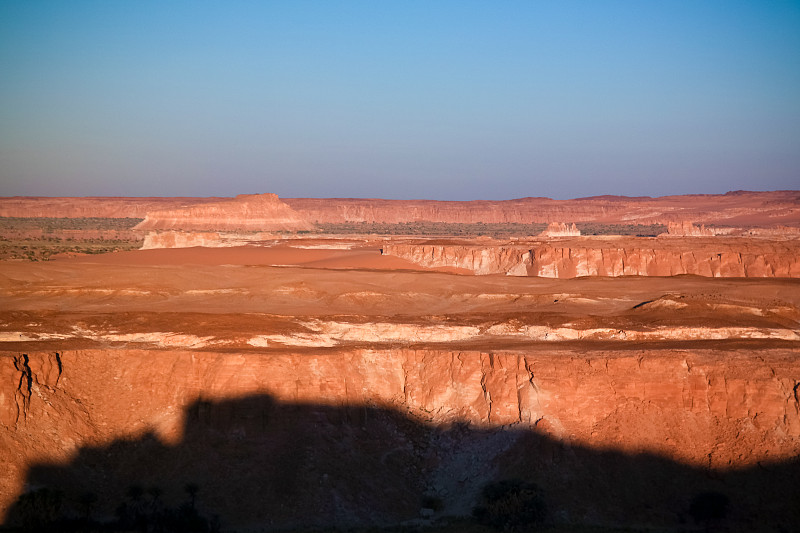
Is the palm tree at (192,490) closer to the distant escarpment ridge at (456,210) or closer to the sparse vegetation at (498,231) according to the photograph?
the sparse vegetation at (498,231)

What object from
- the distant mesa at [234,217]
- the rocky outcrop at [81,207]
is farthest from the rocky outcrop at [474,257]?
the rocky outcrop at [81,207]

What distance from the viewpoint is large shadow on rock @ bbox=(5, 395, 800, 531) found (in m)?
18.7

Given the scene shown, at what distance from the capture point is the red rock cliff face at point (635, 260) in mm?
54344

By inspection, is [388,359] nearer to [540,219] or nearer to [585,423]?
[585,423]

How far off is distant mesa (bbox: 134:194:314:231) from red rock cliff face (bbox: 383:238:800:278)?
225ft

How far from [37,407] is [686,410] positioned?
16178 millimetres

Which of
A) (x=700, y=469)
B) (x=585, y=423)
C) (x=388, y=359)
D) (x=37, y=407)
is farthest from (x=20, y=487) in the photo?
(x=700, y=469)

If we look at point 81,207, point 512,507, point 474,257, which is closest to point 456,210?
point 81,207

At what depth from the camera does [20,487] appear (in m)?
17.9

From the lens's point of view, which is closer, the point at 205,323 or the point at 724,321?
the point at 205,323

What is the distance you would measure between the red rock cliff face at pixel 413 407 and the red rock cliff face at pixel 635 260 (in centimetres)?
3334

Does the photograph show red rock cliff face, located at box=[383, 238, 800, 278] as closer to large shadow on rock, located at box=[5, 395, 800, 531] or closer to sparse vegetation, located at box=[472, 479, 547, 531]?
large shadow on rock, located at box=[5, 395, 800, 531]

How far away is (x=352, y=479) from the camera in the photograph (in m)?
20.1

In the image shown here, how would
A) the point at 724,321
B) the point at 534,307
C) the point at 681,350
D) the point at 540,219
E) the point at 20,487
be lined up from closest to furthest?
the point at 20,487 < the point at 681,350 < the point at 724,321 < the point at 534,307 < the point at 540,219
